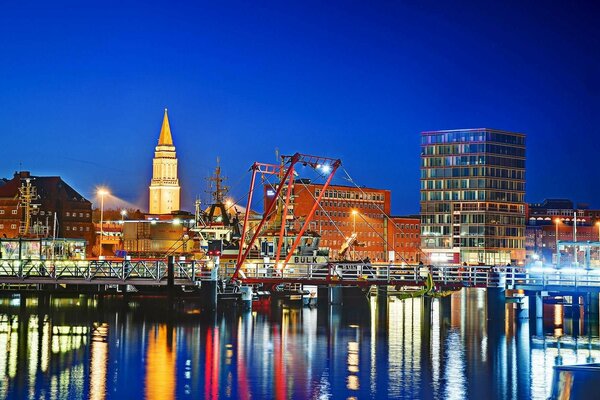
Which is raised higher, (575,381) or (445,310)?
(445,310)

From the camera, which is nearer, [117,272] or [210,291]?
[210,291]

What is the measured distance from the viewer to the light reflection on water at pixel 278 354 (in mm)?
38531

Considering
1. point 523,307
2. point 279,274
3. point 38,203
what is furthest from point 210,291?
point 38,203

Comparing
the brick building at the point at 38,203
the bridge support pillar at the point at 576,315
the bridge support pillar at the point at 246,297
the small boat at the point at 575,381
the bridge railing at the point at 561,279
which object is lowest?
the small boat at the point at 575,381

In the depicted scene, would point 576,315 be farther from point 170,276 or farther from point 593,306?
point 170,276

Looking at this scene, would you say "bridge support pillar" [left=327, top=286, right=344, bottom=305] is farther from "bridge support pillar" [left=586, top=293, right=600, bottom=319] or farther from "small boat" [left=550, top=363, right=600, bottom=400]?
→ "small boat" [left=550, top=363, right=600, bottom=400]

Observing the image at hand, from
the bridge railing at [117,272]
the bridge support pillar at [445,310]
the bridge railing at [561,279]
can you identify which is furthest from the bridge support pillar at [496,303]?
the bridge railing at [117,272]

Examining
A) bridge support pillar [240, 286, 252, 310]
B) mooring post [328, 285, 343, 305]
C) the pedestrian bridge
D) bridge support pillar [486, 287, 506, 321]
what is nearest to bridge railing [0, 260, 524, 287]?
the pedestrian bridge

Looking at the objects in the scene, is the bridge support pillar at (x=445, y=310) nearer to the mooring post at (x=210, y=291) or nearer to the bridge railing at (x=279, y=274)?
the bridge railing at (x=279, y=274)

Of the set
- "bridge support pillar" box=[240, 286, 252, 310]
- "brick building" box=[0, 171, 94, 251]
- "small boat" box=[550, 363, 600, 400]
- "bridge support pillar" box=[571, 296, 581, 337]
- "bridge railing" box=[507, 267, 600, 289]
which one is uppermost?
"brick building" box=[0, 171, 94, 251]

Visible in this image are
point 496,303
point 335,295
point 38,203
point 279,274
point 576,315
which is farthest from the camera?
point 38,203

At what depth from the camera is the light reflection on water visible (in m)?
38.5

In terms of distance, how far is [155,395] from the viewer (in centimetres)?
3678

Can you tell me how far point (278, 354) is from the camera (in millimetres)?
48500
